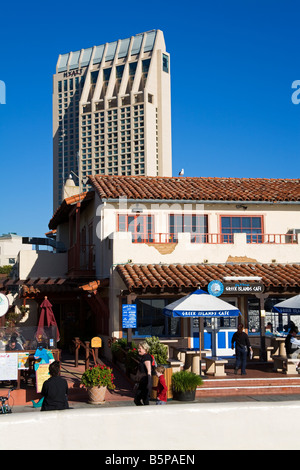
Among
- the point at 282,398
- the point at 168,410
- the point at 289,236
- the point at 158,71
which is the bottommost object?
the point at 282,398

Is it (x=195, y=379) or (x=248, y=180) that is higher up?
(x=248, y=180)

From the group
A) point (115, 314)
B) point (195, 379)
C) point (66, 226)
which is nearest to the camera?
point (195, 379)

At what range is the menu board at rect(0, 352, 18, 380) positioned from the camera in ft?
45.2

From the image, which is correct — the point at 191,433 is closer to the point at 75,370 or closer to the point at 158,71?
the point at 75,370

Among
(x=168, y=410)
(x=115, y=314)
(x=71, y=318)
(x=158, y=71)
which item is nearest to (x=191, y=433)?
(x=168, y=410)

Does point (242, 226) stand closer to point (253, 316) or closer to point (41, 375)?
point (253, 316)

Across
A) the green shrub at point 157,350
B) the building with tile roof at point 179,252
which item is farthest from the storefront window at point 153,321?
the green shrub at point 157,350

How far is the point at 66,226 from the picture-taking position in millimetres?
29812

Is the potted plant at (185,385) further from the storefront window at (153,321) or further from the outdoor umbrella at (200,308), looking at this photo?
the storefront window at (153,321)

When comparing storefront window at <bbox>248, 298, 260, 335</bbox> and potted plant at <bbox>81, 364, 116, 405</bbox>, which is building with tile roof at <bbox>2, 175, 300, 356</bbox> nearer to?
storefront window at <bbox>248, 298, 260, 335</bbox>

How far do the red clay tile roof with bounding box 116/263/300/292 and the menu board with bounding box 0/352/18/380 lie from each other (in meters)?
4.25

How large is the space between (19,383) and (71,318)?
1118 cm

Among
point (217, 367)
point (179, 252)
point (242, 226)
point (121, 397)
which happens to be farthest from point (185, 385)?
point (242, 226)

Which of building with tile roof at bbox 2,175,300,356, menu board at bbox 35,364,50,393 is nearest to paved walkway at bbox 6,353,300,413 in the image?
menu board at bbox 35,364,50,393
